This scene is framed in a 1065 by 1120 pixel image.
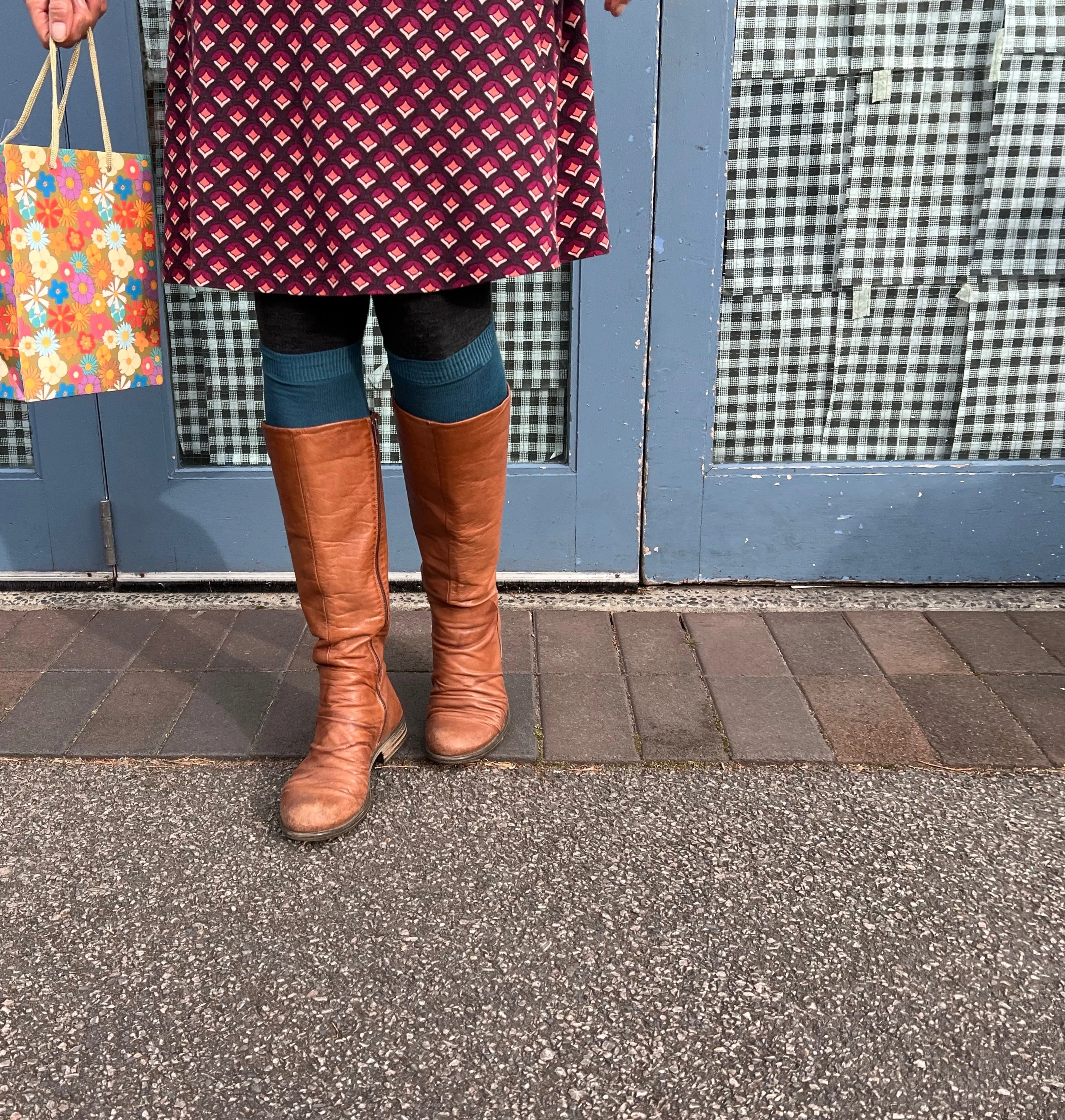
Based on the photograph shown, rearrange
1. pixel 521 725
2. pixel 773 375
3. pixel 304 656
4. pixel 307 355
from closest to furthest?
pixel 307 355, pixel 521 725, pixel 304 656, pixel 773 375

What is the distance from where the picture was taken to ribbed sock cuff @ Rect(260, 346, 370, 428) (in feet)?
4.67

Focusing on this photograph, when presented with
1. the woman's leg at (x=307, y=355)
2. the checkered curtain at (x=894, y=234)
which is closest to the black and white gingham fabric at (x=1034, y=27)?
the checkered curtain at (x=894, y=234)

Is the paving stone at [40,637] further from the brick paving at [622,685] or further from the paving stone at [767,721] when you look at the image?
the paving stone at [767,721]

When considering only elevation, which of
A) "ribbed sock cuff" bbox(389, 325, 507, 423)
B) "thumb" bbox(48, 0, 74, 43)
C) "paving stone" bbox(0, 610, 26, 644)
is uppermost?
"thumb" bbox(48, 0, 74, 43)

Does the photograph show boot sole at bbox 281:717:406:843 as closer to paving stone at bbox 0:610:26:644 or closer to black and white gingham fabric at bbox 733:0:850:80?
paving stone at bbox 0:610:26:644

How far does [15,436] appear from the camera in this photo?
2.23m

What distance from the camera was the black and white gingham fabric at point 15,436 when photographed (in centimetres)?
222

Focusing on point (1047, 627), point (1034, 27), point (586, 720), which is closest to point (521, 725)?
point (586, 720)

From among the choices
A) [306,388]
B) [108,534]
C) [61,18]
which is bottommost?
[108,534]

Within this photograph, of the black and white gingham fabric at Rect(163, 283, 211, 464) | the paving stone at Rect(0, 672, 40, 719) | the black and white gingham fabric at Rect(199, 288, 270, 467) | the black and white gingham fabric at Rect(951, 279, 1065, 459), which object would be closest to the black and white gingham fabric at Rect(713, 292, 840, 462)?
the black and white gingham fabric at Rect(951, 279, 1065, 459)

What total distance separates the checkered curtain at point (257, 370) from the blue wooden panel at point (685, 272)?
196 mm

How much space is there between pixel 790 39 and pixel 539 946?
1701mm

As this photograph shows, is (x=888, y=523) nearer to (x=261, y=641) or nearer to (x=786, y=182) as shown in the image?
(x=786, y=182)

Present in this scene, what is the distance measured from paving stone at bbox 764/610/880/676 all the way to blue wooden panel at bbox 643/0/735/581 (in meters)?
0.25
